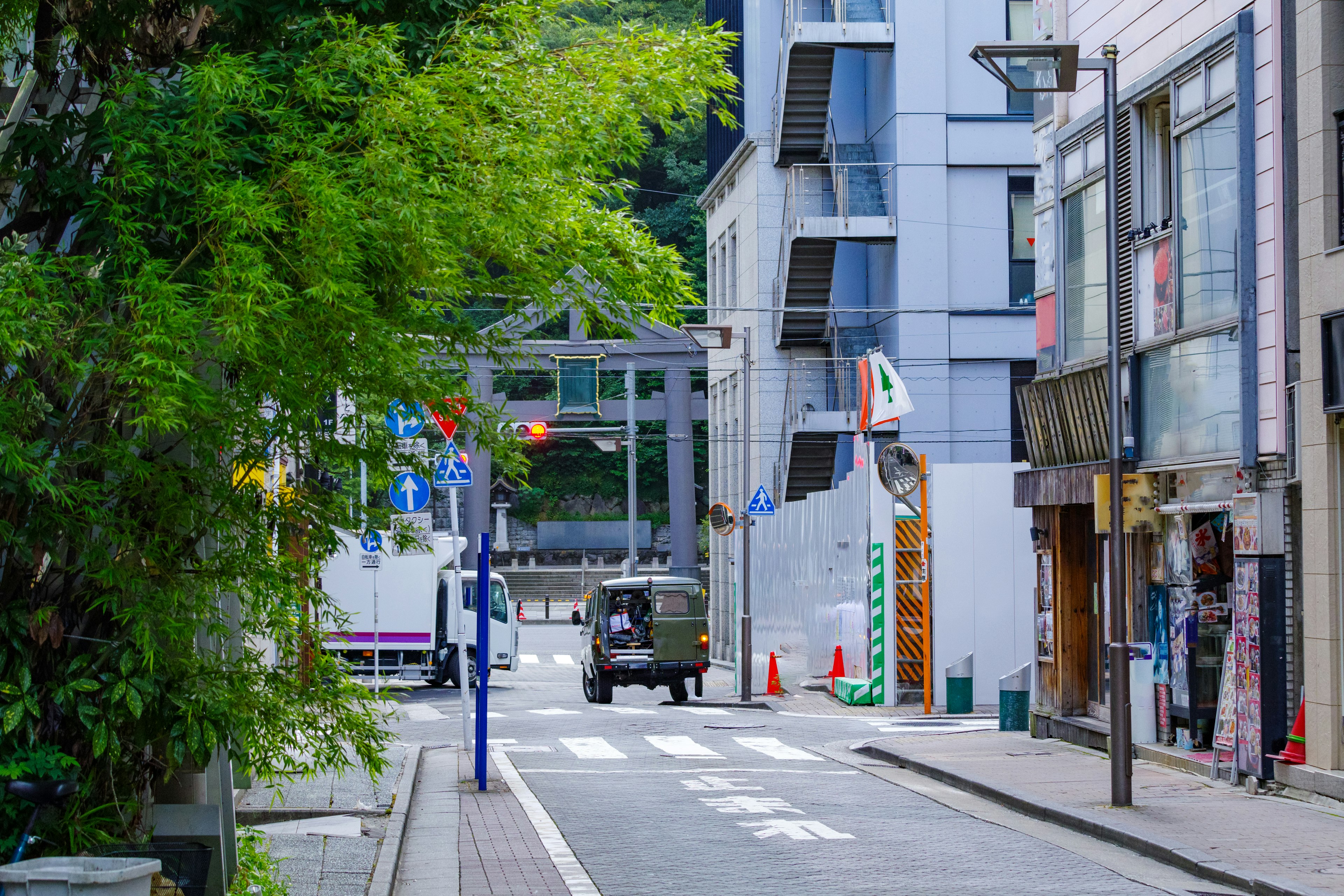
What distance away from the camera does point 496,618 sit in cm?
3195

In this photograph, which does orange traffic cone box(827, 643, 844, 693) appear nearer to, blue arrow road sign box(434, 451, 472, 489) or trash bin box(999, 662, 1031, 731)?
trash bin box(999, 662, 1031, 731)

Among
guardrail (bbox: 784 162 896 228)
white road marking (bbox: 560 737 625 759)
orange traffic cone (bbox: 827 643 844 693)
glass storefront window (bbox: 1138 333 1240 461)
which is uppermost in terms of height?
guardrail (bbox: 784 162 896 228)

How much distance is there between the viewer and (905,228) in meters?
31.5

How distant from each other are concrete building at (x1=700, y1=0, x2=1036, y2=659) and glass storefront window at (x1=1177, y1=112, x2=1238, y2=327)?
14.9 m

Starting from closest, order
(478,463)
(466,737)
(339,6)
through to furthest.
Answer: (339,6) → (466,737) → (478,463)

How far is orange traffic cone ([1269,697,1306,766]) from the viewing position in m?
12.8

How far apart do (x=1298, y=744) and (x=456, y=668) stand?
2059 cm

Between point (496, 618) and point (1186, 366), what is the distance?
774 inches

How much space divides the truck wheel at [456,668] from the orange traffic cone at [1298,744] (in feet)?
64.1

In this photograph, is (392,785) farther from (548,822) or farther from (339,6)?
(339,6)

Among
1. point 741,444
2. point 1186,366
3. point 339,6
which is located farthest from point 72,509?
point 741,444

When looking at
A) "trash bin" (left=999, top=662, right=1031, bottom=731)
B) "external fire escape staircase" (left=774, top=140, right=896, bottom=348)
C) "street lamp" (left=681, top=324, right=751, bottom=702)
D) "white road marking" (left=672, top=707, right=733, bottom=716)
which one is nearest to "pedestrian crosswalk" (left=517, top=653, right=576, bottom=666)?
"street lamp" (left=681, top=324, right=751, bottom=702)

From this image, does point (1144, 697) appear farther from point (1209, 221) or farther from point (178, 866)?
point (178, 866)

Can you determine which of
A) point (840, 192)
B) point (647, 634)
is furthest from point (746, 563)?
point (840, 192)
